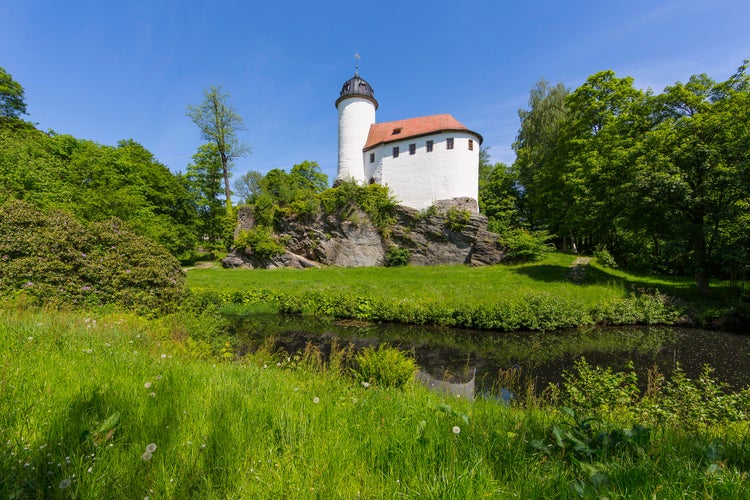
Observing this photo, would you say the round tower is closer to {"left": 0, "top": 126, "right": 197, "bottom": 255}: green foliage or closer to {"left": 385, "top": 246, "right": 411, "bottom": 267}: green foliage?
{"left": 385, "top": 246, "right": 411, "bottom": 267}: green foliage

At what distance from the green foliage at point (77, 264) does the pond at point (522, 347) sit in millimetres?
3346

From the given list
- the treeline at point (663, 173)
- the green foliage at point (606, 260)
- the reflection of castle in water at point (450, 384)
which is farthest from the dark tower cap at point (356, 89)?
the reflection of castle in water at point (450, 384)

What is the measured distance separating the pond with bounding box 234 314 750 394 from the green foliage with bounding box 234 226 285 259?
14.7 m

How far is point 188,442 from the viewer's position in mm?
2178

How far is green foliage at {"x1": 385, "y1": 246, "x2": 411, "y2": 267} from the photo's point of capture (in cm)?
2725

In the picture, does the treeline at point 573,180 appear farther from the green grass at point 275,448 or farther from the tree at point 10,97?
the green grass at point 275,448

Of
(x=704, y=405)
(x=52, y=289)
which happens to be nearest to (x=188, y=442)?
(x=704, y=405)

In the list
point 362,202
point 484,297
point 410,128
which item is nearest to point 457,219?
point 362,202

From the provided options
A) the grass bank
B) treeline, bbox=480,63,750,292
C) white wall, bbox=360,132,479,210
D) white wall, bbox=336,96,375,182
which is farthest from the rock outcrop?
treeline, bbox=480,63,750,292

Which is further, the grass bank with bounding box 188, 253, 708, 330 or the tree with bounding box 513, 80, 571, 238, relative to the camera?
the tree with bounding box 513, 80, 571, 238

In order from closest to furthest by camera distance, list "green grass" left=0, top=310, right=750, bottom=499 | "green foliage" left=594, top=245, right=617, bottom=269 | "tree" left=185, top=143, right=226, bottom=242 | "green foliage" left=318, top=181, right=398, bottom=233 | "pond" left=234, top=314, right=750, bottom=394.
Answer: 1. "green grass" left=0, top=310, right=750, bottom=499
2. "pond" left=234, top=314, right=750, bottom=394
3. "green foliage" left=594, top=245, right=617, bottom=269
4. "green foliage" left=318, top=181, right=398, bottom=233
5. "tree" left=185, top=143, right=226, bottom=242

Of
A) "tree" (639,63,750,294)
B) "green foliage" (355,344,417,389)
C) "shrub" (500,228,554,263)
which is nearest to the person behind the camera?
"green foliage" (355,344,417,389)

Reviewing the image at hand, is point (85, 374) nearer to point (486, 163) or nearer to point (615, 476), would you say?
point (615, 476)

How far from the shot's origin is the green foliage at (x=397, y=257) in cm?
2725
